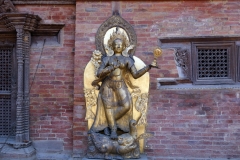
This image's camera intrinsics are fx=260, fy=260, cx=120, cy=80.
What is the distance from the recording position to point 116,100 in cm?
411

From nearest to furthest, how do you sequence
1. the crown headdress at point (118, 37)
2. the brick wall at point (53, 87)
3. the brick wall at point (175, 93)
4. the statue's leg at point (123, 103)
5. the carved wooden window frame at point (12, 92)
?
the statue's leg at point (123, 103) → the crown headdress at point (118, 37) → the brick wall at point (175, 93) → the brick wall at point (53, 87) → the carved wooden window frame at point (12, 92)

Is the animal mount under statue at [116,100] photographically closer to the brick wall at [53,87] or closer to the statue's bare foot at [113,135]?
the statue's bare foot at [113,135]

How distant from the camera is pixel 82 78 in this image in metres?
4.54

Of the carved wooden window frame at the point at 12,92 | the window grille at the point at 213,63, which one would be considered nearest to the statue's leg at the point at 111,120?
the window grille at the point at 213,63

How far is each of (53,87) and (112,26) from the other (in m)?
1.55

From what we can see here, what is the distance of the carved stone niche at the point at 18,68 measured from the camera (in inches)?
177

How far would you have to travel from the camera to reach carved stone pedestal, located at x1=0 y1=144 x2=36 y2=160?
449 centimetres

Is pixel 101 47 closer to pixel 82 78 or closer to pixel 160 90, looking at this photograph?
pixel 82 78

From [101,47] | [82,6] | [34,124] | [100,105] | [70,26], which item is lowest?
[34,124]

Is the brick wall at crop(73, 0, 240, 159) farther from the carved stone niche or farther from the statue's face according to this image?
the carved stone niche

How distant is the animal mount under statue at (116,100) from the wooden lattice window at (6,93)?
63.8 inches

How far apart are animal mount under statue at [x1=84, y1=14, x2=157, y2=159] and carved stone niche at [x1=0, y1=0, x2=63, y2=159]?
1.20m

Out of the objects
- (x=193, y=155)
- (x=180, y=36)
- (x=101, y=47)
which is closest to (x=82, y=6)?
(x=101, y=47)

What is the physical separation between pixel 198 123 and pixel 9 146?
11.0 feet
